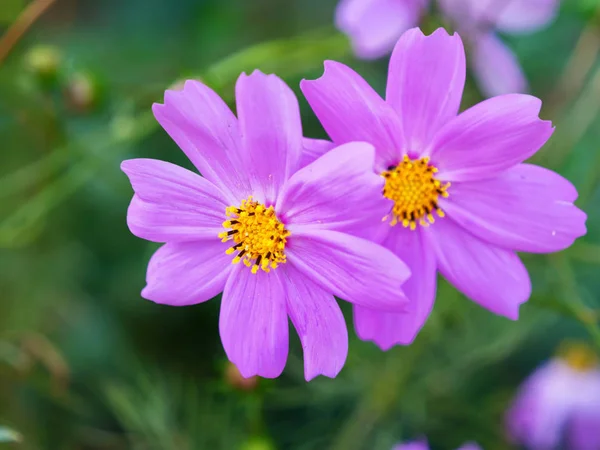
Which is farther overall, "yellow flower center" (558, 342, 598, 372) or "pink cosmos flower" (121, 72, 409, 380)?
"yellow flower center" (558, 342, 598, 372)

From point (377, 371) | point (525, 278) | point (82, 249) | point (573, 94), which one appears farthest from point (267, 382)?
point (573, 94)

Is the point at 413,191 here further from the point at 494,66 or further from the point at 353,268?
the point at 494,66

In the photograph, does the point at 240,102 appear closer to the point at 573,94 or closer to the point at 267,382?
the point at 267,382

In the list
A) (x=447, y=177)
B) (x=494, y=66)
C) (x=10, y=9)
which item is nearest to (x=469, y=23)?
(x=494, y=66)

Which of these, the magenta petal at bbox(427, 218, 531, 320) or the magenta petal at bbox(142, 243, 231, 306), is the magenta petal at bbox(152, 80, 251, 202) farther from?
the magenta petal at bbox(427, 218, 531, 320)

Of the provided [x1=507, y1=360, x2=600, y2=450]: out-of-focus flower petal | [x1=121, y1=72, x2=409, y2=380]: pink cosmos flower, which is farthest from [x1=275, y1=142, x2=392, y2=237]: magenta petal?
[x1=507, y1=360, x2=600, y2=450]: out-of-focus flower petal

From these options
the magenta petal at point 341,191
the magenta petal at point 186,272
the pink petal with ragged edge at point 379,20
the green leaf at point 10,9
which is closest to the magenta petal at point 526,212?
the magenta petal at point 341,191

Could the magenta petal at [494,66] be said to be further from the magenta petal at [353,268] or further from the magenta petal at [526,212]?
the magenta petal at [353,268]
